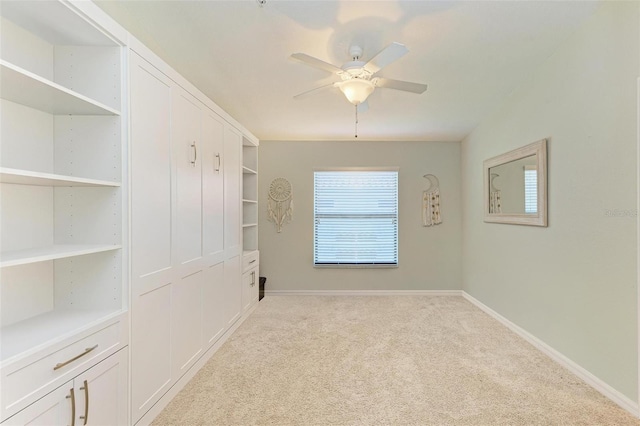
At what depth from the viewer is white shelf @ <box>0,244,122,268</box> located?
1.20 meters

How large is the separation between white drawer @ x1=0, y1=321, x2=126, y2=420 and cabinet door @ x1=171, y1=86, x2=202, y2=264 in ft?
2.63

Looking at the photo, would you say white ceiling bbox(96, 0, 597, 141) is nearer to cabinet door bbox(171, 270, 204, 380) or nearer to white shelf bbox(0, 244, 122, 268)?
white shelf bbox(0, 244, 122, 268)

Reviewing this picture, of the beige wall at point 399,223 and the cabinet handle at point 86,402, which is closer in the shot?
the cabinet handle at point 86,402

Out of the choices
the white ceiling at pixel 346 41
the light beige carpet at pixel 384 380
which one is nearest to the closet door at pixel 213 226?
the light beige carpet at pixel 384 380

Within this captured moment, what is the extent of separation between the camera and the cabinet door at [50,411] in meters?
1.19

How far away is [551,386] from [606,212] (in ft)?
4.27

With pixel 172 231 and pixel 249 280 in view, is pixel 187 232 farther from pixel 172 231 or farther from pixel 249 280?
pixel 249 280

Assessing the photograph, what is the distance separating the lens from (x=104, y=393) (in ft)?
5.11

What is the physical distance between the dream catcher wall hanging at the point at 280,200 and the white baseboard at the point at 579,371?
3.18 meters

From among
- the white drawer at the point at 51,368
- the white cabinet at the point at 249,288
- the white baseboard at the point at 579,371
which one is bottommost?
the white baseboard at the point at 579,371

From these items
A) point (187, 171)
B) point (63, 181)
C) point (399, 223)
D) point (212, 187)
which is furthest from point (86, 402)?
point (399, 223)

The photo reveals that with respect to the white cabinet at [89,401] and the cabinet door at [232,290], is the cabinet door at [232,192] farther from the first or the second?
the white cabinet at [89,401]

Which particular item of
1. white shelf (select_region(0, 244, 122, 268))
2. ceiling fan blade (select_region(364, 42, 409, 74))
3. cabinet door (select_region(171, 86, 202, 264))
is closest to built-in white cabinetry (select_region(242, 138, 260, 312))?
cabinet door (select_region(171, 86, 202, 264))

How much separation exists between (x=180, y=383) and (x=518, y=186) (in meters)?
3.56
